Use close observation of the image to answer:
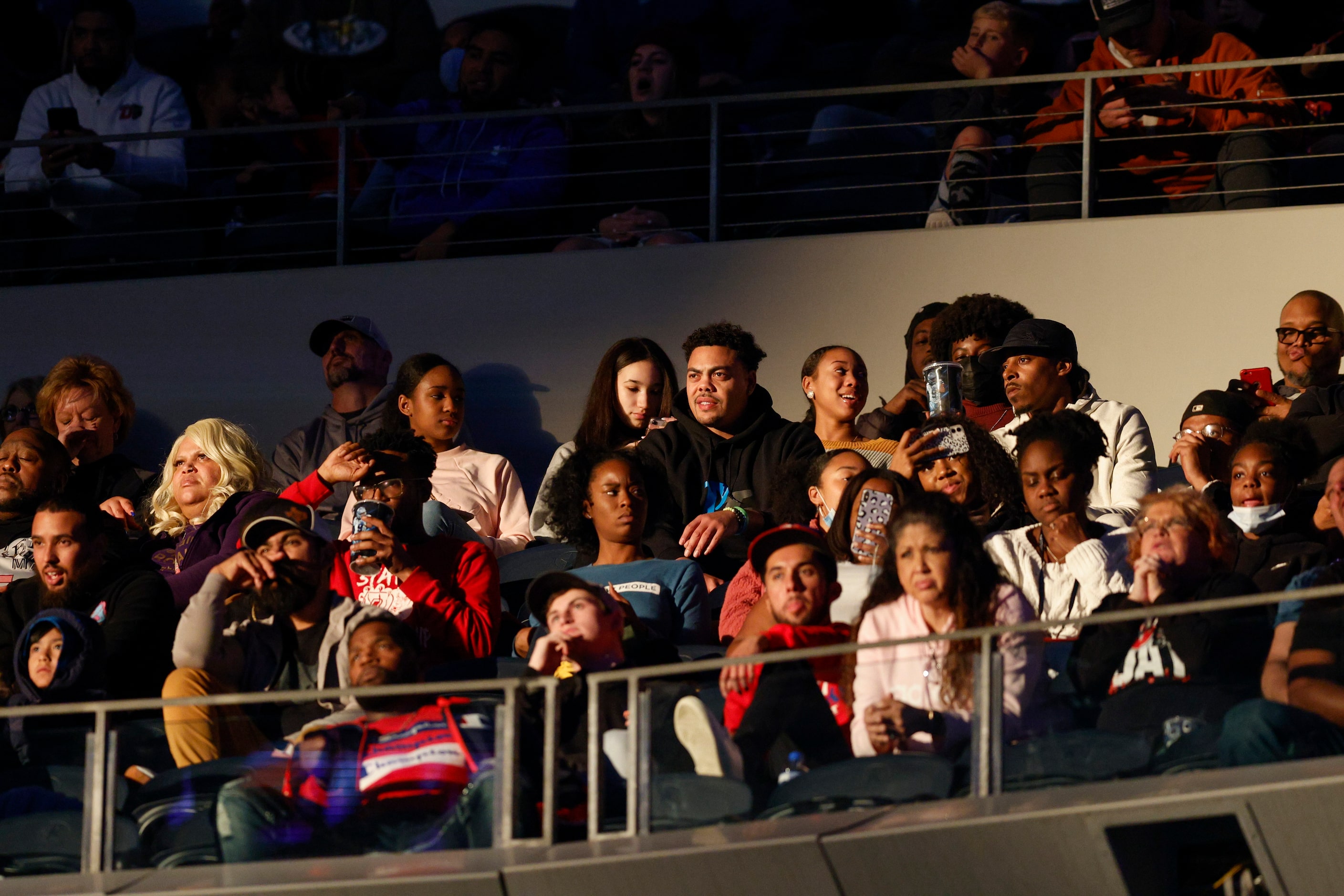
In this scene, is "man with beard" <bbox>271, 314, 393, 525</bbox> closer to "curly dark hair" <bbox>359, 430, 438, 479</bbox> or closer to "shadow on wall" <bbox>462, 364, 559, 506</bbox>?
"shadow on wall" <bbox>462, 364, 559, 506</bbox>

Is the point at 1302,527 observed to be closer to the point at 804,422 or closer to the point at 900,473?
the point at 900,473

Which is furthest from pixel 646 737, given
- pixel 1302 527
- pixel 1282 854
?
pixel 1302 527

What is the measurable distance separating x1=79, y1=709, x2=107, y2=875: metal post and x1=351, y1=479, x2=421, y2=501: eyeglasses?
62.3 inches

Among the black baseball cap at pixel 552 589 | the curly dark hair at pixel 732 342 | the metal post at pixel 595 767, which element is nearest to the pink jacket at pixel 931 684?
the metal post at pixel 595 767

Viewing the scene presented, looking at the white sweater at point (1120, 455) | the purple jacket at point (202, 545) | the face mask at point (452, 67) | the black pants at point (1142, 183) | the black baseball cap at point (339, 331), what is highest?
the face mask at point (452, 67)

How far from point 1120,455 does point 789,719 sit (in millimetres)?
2245

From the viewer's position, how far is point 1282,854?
15.4 ft

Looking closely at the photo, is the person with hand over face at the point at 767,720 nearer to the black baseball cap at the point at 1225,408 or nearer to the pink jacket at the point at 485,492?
the black baseball cap at the point at 1225,408

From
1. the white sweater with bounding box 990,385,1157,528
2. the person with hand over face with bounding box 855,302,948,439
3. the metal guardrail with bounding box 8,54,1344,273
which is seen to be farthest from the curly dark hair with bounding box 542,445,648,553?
the metal guardrail with bounding box 8,54,1344,273

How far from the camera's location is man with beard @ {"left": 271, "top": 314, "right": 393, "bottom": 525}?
28.0 ft

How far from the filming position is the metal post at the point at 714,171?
920cm

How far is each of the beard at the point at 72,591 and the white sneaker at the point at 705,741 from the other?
2.14m

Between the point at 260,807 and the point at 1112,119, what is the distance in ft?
16.6

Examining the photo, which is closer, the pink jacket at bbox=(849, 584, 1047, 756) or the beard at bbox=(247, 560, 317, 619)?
the pink jacket at bbox=(849, 584, 1047, 756)
